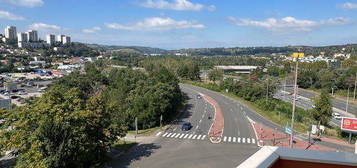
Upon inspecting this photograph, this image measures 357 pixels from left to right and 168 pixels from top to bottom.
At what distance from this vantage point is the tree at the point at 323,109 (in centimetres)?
3706

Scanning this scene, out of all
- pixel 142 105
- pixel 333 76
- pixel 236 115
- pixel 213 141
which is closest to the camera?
pixel 213 141

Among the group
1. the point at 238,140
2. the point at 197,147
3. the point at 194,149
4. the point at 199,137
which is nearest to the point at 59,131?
the point at 194,149

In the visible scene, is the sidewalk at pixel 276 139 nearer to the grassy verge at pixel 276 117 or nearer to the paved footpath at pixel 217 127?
the grassy verge at pixel 276 117

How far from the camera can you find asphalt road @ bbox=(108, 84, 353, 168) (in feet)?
82.3

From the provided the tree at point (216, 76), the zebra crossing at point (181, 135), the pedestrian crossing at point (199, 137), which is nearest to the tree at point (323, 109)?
the pedestrian crossing at point (199, 137)

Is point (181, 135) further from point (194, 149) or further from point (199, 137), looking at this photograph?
point (194, 149)

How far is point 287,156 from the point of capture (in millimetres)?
4758

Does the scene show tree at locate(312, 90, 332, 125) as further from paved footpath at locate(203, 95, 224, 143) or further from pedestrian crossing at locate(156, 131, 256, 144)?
paved footpath at locate(203, 95, 224, 143)

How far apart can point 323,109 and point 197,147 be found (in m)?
21.7

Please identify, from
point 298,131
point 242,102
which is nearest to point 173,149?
point 298,131

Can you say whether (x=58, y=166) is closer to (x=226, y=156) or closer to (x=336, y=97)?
(x=226, y=156)

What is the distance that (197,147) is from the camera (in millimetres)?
29656

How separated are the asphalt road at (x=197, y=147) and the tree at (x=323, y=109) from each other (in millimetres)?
6071

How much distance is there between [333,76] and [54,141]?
91.8 meters
